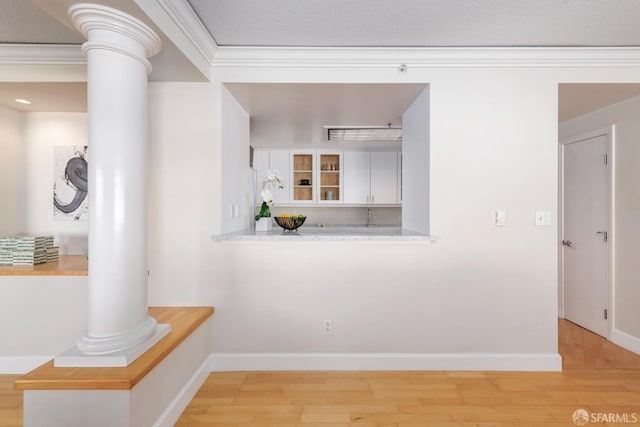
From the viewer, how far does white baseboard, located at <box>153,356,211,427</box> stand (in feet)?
5.88

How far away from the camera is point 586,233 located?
10.9 feet

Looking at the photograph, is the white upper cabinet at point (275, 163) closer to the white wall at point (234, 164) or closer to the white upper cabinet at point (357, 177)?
the white upper cabinet at point (357, 177)

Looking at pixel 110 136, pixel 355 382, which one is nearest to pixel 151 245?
pixel 110 136

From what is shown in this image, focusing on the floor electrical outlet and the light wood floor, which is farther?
the floor electrical outlet

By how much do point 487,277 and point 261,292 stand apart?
5.74 feet

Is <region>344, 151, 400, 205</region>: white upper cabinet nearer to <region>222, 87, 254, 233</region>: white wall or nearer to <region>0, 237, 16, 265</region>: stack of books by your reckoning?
<region>222, 87, 254, 233</region>: white wall

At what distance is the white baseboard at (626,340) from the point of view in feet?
9.16

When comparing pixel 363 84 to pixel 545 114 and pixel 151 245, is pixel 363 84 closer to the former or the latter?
pixel 545 114

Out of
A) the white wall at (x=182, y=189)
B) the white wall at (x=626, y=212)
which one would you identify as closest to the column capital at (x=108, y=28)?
the white wall at (x=182, y=189)

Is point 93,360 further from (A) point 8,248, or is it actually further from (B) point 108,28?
(A) point 8,248

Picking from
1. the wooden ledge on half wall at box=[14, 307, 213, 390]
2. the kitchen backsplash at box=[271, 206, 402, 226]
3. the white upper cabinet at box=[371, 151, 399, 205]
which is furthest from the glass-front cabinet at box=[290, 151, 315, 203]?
the wooden ledge on half wall at box=[14, 307, 213, 390]

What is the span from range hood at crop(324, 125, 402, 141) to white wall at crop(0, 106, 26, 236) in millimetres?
3063

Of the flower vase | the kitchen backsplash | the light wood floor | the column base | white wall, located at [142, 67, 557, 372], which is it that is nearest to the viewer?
the column base

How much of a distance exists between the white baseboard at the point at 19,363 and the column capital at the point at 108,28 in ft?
7.48
